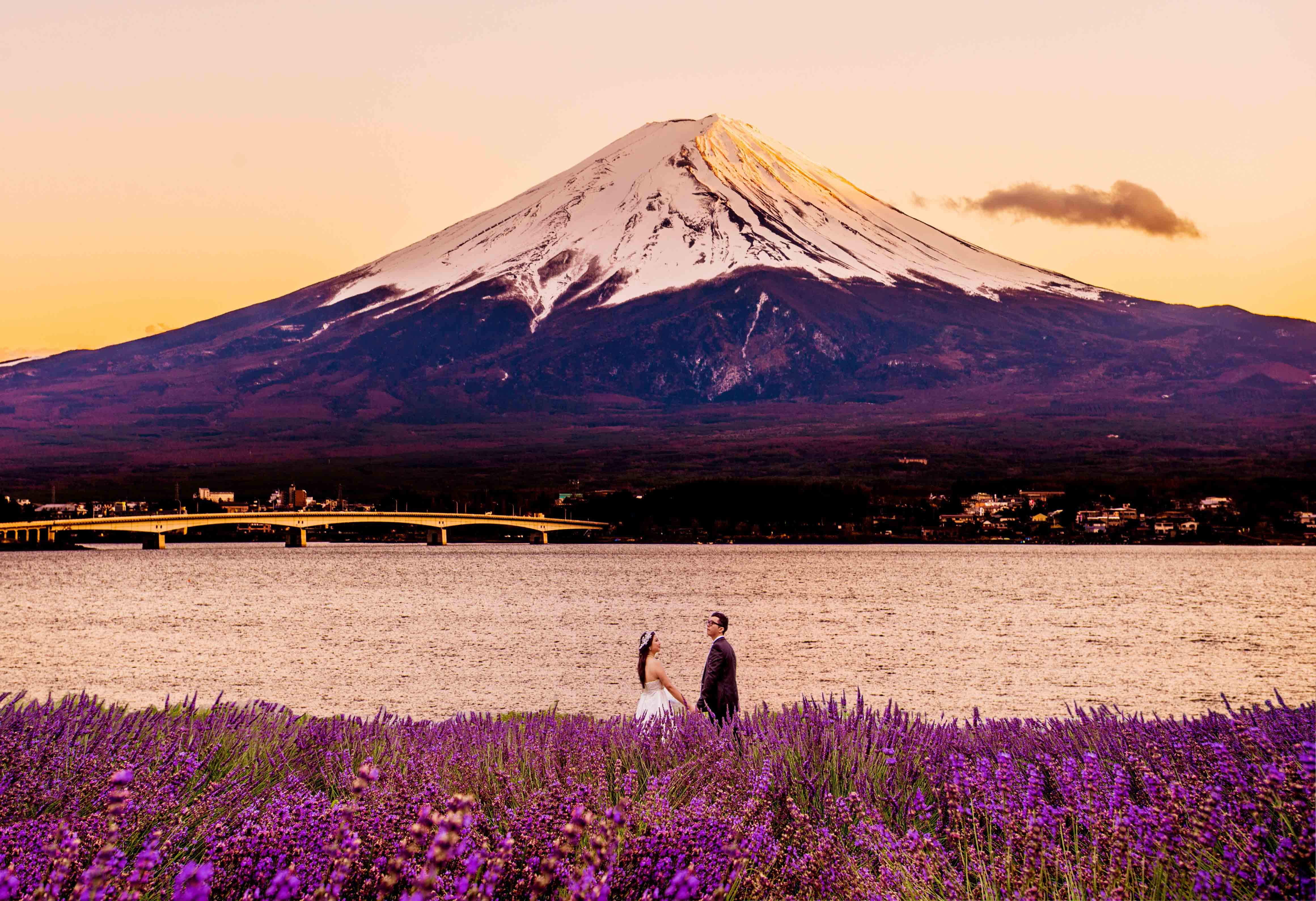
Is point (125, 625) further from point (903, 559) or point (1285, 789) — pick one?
point (903, 559)

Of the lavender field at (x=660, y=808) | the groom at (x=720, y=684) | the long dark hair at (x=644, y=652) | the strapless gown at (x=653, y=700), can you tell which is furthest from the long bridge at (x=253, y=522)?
the lavender field at (x=660, y=808)

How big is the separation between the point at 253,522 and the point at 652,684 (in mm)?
142708

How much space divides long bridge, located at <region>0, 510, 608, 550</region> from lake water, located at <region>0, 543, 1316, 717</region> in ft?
61.8

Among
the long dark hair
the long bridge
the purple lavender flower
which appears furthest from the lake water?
the long bridge

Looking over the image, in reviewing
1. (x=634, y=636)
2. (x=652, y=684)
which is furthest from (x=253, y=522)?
(x=652, y=684)

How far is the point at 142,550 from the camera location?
194875 millimetres

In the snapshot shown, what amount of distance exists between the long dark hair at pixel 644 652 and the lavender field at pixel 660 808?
2.85 m

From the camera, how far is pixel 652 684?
13.0m

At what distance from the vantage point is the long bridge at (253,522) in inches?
5655

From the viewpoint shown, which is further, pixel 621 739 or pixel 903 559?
pixel 903 559

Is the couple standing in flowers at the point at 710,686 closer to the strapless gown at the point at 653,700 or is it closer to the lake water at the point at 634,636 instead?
the strapless gown at the point at 653,700

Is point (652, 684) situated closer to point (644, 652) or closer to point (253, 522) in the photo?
point (644, 652)

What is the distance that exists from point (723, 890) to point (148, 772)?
4792 mm

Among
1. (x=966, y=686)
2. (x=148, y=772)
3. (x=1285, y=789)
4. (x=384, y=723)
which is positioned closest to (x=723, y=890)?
(x=1285, y=789)
